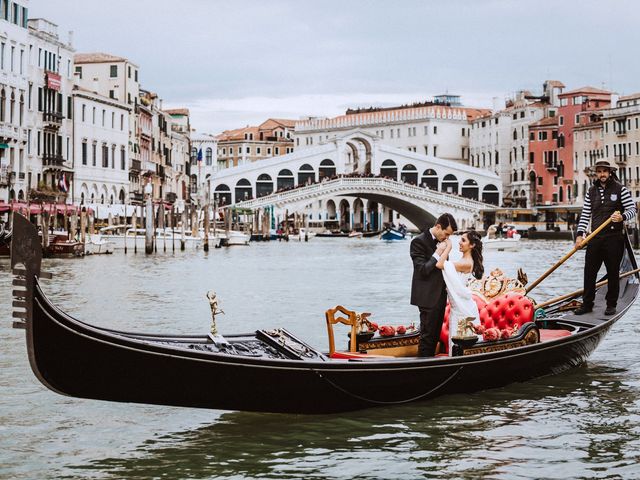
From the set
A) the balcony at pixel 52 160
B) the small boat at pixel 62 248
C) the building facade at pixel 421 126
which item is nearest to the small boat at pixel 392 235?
the balcony at pixel 52 160

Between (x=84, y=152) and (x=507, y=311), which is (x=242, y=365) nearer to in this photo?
(x=507, y=311)

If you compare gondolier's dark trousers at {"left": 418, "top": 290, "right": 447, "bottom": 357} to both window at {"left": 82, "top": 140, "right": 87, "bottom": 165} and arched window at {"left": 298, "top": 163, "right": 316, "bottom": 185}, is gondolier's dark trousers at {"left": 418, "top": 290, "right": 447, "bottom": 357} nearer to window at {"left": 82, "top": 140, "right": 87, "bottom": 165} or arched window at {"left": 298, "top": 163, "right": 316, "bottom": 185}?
window at {"left": 82, "top": 140, "right": 87, "bottom": 165}

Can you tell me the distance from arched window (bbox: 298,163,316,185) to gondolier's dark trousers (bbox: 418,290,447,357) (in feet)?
169

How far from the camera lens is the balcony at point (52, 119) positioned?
31.4 m

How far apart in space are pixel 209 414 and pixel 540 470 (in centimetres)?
170

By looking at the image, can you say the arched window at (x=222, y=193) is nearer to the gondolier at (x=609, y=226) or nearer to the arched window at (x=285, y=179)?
the arched window at (x=285, y=179)

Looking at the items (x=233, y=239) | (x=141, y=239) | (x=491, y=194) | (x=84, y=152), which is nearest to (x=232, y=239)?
(x=233, y=239)

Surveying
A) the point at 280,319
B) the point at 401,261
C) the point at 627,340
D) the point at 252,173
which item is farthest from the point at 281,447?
the point at 252,173

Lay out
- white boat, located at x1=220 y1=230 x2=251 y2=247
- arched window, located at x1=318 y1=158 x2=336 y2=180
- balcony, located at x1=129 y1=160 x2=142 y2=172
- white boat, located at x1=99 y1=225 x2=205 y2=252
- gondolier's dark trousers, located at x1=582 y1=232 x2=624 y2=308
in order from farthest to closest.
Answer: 1. arched window, located at x1=318 y1=158 x2=336 y2=180
2. balcony, located at x1=129 y1=160 x2=142 y2=172
3. white boat, located at x1=220 y1=230 x2=251 y2=247
4. white boat, located at x1=99 y1=225 x2=205 y2=252
5. gondolier's dark trousers, located at x1=582 y1=232 x2=624 y2=308

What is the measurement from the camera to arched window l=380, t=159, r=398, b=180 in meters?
58.8

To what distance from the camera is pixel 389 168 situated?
193 feet

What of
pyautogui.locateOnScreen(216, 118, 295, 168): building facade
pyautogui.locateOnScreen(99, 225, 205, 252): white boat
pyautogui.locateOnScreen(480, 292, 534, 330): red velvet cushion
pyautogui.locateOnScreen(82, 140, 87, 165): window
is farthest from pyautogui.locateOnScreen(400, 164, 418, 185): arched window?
pyautogui.locateOnScreen(480, 292, 534, 330): red velvet cushion

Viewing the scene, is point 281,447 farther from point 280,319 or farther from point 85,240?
point 85,240

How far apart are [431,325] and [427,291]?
171mm
